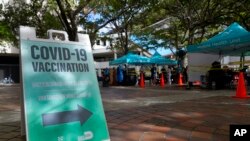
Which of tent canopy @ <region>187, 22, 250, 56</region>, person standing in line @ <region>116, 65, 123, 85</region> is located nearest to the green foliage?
person standing in line @ <region>116, 65, 123, 85</region>

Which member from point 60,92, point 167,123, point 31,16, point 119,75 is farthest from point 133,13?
point 60,92

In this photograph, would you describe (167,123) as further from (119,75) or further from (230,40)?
(119,75)

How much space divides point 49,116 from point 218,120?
11.5 feet

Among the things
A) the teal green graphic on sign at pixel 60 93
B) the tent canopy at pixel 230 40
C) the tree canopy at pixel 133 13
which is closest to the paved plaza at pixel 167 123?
the teal green graphic on sign at pixel 60 93

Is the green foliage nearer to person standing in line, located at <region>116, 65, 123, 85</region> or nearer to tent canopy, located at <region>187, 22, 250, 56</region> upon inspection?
person standing in line, located at <region>116, 65, 123, 85</region>

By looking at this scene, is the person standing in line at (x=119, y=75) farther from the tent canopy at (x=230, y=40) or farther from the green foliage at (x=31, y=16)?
the tent canopy at (x=230, y=40)

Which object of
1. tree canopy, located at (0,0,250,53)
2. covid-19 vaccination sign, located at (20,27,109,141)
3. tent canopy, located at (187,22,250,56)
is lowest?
covid-19 vaccination sign, located at (20,27,109,141)

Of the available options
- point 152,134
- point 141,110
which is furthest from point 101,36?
point 152,134

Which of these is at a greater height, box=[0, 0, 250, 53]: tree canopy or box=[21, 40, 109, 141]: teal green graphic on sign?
box=[0, 0, 250, 53]: tree canopy

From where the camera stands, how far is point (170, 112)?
6.86 m

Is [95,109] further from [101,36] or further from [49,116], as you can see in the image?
[101,36]

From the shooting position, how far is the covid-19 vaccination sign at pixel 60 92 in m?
3.28

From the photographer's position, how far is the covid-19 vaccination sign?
3281mm

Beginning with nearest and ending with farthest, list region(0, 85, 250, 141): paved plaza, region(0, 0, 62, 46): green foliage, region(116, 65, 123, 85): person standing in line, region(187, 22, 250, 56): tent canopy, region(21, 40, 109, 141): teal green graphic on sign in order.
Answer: region(21, 40, 109, 141): teal green graphic on sign
region(0, 85, 250, 141): paved plaza
region(187, 22, 250, 56): tent canopy
region(116, 65, 123, 85): person standing in line
region(0, 0, 62, 46): green foliage
